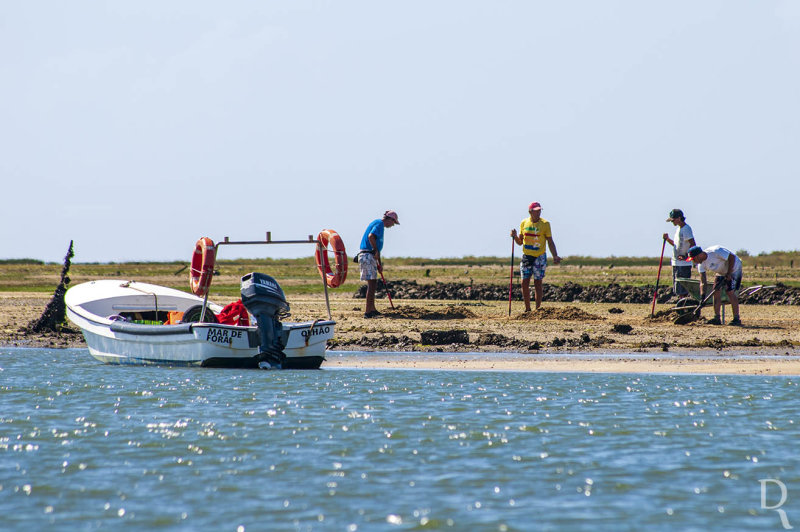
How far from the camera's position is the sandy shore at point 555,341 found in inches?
622

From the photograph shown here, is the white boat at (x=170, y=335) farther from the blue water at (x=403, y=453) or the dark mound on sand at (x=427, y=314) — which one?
the dark mound on sand at (x=427, y=314)

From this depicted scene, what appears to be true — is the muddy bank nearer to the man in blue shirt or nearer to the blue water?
the man in blue shirt

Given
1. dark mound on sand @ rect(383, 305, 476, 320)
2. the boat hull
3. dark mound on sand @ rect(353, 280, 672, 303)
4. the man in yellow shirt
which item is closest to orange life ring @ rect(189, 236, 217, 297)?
the boat hull

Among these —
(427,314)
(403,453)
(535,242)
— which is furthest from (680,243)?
(403,453)

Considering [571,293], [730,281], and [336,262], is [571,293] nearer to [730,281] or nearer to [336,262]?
[730,281]

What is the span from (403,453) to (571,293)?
2181 cm

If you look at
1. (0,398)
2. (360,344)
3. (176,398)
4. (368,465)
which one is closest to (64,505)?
(368,465)

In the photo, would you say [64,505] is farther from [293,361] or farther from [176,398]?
[293,361]

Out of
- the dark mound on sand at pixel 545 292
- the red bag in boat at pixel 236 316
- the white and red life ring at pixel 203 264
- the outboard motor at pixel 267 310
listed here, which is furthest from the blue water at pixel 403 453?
the dark mound on sand at pixel 545 292

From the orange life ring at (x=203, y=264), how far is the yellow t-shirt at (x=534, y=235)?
692cm

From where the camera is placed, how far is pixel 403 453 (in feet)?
30.1

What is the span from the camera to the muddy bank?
89.5 feet

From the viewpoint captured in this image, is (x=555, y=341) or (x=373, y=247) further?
(x=373, y=247)

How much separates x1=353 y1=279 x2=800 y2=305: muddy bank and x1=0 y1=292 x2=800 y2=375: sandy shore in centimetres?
166
